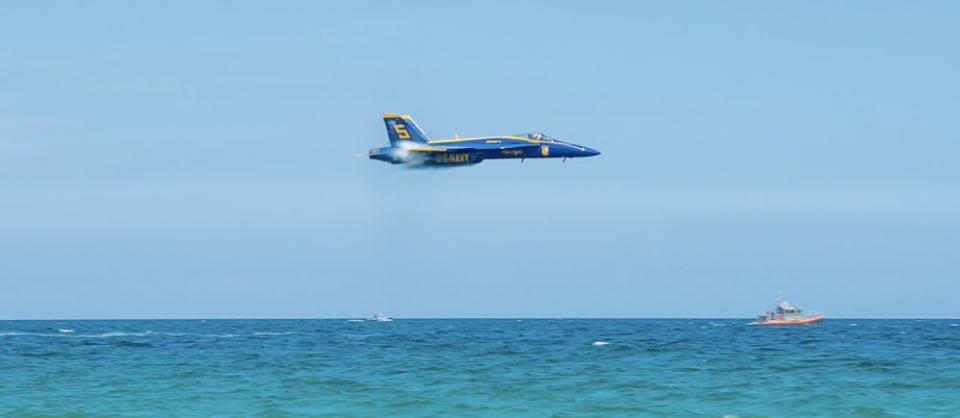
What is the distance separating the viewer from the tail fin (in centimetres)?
7925

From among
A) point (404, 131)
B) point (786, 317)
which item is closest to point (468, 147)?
point (404, 131)

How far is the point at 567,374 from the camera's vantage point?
77438mm

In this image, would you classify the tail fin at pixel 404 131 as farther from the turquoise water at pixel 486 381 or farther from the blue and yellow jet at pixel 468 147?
the turquoise water at pixel 486 381

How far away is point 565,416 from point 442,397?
32.2ft

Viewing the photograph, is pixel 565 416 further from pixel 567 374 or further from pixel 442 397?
pixel 567 374

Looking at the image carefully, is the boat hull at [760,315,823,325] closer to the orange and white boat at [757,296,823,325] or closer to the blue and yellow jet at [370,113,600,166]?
the orange and white boat at [757,296,823,325]

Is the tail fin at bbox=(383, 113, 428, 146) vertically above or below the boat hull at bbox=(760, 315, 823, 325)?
above

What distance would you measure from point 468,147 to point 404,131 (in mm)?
5469

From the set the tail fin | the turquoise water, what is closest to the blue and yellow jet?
the tail fin

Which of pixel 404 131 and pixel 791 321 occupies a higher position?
→ pixel 404 131

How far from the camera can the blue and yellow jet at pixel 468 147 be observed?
7681cm

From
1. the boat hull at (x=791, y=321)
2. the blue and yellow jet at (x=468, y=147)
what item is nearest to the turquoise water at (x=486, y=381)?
the blue and yellow jet at (x=468, y=147)

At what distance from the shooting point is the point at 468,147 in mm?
77000

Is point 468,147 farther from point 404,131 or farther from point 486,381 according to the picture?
point 486,381
